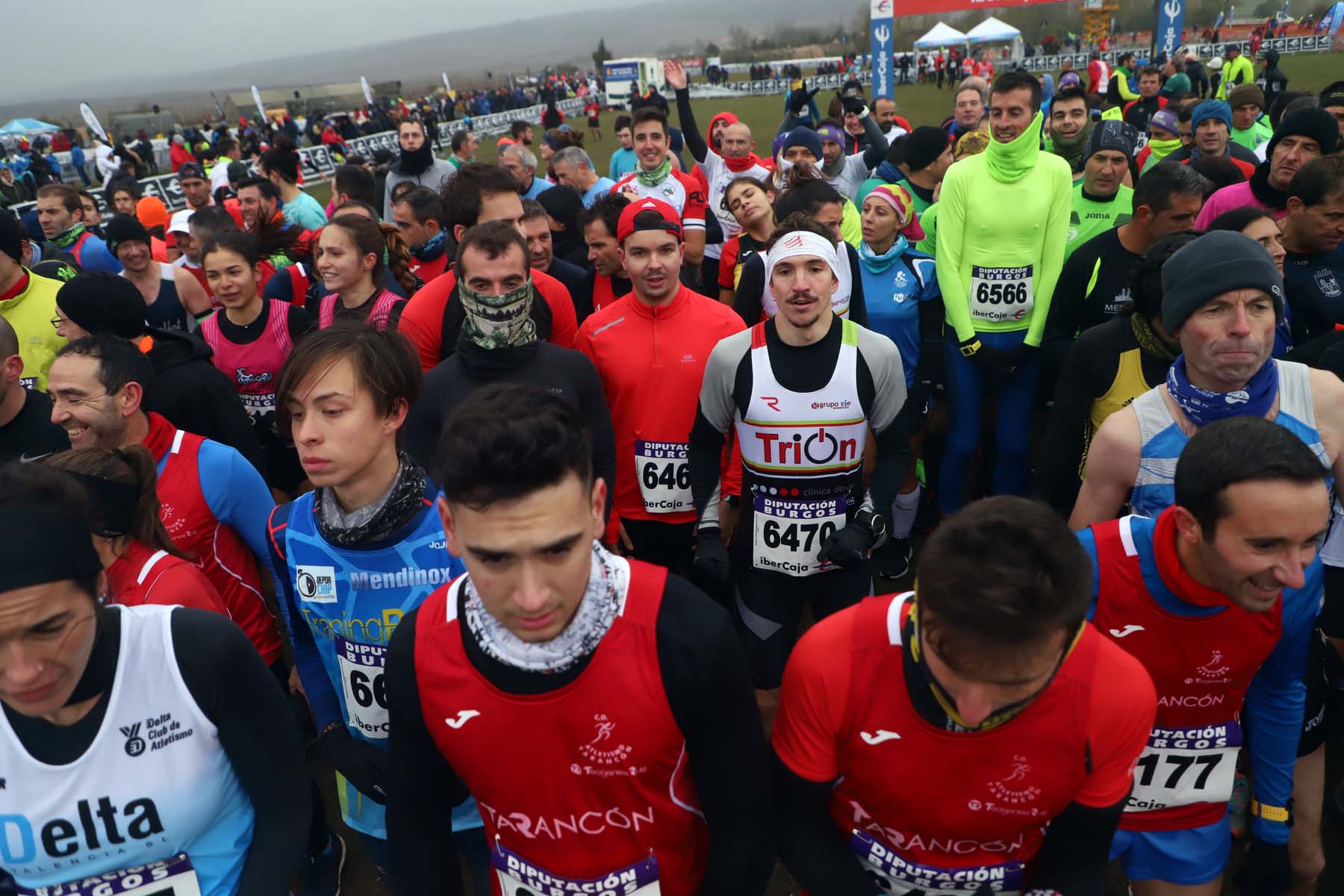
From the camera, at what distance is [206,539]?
314 centimetres

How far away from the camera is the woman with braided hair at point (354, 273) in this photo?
14.9 ft

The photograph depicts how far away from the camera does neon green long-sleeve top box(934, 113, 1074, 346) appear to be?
489 centimetres

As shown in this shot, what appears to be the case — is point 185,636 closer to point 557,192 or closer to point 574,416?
point 574,416

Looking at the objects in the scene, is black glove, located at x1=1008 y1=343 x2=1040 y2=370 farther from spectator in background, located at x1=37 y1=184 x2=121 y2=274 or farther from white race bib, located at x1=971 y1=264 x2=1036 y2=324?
spectator in background, located at x1=37 y1=184 x2=121 y2=274

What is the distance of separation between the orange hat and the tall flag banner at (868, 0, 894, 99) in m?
18.9

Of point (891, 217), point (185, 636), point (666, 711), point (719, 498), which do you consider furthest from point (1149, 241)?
point (185, 636)

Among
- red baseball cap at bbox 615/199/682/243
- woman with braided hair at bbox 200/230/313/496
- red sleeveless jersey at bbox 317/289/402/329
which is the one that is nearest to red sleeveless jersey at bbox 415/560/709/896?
red baseball cap at bbox 615/199/682/243

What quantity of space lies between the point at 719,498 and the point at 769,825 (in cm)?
195

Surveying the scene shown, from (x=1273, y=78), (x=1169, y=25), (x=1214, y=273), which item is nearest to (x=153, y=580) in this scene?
(x=1214, y=273)

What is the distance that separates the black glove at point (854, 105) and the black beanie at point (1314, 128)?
5736 millimetres

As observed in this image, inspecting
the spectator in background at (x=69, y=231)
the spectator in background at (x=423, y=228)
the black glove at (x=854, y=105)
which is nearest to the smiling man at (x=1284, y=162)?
the spectator in background at (x=423, y=228)

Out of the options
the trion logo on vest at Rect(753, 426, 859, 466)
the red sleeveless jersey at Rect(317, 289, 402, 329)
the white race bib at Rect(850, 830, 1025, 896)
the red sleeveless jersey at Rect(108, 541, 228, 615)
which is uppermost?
the red sleeveless jersey at Rect(317, 289, 402, 329)

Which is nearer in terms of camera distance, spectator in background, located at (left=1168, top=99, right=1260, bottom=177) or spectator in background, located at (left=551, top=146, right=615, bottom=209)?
spectator in background, located at (left=1168, top=99, right=1260, bottom=177)

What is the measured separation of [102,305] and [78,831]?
112 inches
